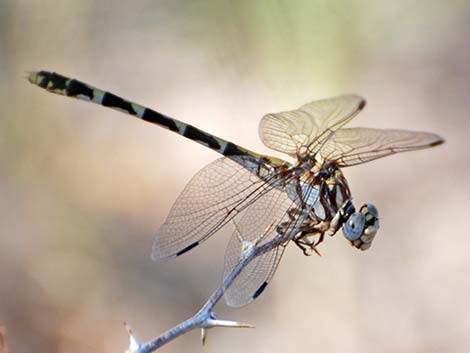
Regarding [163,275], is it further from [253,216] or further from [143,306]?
[253,216]

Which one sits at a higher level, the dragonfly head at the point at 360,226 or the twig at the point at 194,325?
the dragonfly head at the point at 360,226

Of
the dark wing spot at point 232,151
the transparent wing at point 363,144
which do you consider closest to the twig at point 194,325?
the transparent wing at point 363,144

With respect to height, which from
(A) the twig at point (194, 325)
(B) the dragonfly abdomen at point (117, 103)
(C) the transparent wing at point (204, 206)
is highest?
(B) the dragonfly abdomen at point (117, 103)

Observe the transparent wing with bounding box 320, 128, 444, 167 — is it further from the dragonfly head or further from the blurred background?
the blurred background

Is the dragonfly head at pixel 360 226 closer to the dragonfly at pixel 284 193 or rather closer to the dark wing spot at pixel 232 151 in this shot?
the dragonfly at pixel 284 193

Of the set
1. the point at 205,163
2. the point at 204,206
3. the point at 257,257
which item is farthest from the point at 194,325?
the point at 205,163

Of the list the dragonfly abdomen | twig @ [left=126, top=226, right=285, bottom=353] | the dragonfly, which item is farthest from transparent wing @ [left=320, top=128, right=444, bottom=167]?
twig @ [left=126, top=226, right=285, bottom=353]

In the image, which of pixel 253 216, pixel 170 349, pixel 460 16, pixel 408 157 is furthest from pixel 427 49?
pixel 253 216
